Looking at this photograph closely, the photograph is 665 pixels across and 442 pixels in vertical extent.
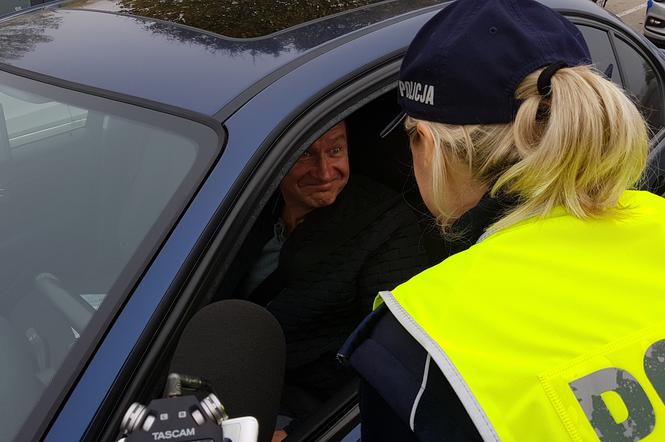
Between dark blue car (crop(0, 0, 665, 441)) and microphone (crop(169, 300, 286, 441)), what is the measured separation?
0.15m

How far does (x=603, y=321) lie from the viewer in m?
0.89

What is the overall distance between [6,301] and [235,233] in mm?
503

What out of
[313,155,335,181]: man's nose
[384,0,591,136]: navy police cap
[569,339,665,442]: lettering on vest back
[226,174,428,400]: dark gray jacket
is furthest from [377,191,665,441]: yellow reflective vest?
[313,155,335,181]: man's nose

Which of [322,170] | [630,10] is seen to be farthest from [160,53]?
[630,10]

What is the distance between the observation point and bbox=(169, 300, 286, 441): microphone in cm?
105

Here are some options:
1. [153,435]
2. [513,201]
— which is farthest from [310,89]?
[153,435]

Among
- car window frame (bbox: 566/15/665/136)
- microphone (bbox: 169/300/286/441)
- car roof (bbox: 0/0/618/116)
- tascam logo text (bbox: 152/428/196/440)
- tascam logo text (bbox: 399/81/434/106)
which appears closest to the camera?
tascam logo text (bbox: 152/428/196/440)

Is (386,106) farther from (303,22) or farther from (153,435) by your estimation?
(153,435)

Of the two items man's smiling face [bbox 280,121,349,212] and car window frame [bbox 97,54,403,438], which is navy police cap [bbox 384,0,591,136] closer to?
car window frame [bbox 97,54,403,438]

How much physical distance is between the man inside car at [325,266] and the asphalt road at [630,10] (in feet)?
29.4

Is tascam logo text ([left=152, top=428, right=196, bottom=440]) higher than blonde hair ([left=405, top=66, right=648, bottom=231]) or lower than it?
lower

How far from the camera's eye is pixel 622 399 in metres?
0.85

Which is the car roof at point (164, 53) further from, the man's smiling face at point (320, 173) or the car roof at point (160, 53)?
→ the man's smiling face at point (320, 173)

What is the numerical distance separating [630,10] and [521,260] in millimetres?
11462
